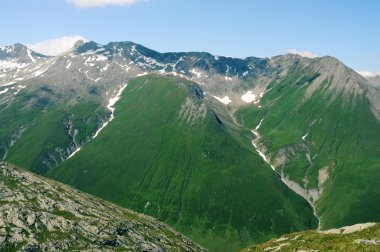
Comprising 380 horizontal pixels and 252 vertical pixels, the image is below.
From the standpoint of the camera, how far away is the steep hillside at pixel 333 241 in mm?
44625

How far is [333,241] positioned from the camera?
48406 millimetres

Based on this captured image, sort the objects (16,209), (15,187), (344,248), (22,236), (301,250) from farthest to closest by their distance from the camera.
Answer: (15,187) → (16,209) → (22,236) → (301,250) → (344,248)

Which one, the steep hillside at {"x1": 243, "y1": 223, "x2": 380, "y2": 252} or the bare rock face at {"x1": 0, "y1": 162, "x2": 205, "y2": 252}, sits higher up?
the steep hillside at {"x1": 243, "y1": 223, "x2": 380, "y2": 252}

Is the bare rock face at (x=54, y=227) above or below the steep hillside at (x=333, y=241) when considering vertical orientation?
below

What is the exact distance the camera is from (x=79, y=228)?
580 feet

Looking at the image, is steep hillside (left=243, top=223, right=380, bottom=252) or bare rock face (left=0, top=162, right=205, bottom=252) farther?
bare rock face (left=0, top=162, right=205, bottom=252)

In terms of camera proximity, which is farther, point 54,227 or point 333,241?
point 54,227

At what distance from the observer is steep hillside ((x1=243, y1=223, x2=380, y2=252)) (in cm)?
4462

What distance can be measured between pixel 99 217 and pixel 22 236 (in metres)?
42.4

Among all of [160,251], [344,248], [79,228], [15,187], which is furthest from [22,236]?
[344,248]

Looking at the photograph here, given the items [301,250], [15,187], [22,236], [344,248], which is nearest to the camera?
[344,248]

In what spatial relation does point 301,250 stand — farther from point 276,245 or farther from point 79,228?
point 79,228

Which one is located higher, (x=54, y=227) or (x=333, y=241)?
(x=333, y=241)

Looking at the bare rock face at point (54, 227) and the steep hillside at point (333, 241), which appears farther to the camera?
the bare rock face at point (54, 227)
